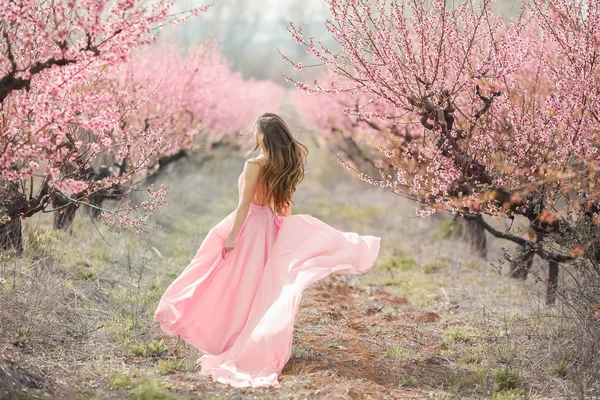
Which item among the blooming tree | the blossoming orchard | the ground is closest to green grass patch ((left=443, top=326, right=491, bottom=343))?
the ground

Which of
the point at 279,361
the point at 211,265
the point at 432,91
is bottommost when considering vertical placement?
the point at 279,361

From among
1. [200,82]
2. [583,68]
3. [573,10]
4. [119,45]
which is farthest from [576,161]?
[200,82]

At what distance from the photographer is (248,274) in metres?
5.26

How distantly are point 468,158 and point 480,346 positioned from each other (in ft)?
4.95

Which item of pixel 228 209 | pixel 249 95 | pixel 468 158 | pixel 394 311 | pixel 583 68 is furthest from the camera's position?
pixel 249 95

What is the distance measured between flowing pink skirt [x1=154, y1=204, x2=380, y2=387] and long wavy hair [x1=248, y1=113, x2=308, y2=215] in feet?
0.63

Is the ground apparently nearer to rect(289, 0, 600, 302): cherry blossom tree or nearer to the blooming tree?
rect(289, 0, 600, 302): cherry blossom tree

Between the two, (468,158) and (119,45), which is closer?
(119,45)

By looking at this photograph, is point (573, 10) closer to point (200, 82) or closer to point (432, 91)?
point (432, 91)

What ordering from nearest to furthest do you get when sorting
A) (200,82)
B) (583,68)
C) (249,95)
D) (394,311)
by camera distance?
1. (583,68)
2. (394,311)
3. (200,82)
4. (249,95)

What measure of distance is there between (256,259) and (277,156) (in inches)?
30.6

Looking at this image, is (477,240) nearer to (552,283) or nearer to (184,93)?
(552,283)

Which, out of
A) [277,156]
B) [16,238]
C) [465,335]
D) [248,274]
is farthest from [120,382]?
[465,335]

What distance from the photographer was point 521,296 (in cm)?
750
